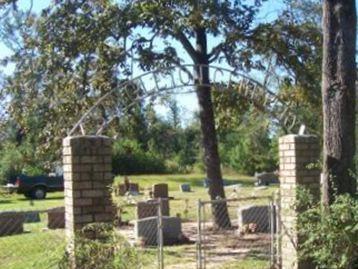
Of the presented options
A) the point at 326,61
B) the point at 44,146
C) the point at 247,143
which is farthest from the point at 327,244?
the point at 247,143

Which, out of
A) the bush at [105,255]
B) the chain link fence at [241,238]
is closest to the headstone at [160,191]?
the chain link fence at [241,238]

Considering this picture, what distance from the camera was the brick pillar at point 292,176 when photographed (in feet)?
31.8

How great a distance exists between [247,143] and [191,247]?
45.6 meters

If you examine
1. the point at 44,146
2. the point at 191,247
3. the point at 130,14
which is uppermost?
the point at 130,14

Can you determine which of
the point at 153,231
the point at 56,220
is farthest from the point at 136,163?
the point at 153,231

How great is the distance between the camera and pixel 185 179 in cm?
5347

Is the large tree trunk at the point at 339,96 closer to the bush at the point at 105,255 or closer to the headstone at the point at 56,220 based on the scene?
the bush at the point at 105,255

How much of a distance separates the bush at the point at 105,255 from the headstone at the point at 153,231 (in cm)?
728

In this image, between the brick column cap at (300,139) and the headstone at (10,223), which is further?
the headstone at (10,223)

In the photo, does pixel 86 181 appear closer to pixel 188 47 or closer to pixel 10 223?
pixel 10 223

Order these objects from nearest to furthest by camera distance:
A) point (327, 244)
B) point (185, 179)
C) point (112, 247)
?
1. point (112, 247)
2. point (327, 244)
3. point (185, 179)

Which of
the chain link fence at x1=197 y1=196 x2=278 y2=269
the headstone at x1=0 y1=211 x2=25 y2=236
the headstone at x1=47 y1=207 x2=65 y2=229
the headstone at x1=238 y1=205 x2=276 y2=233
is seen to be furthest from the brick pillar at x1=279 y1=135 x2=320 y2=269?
the headstone at x1=47 y1=207 x2=65 y2=229

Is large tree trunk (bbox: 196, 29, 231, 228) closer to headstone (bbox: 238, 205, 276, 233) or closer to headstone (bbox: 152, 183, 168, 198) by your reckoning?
headstone (bbox: 238, 205, 276, 233)

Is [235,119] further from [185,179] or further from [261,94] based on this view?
[185,179]
